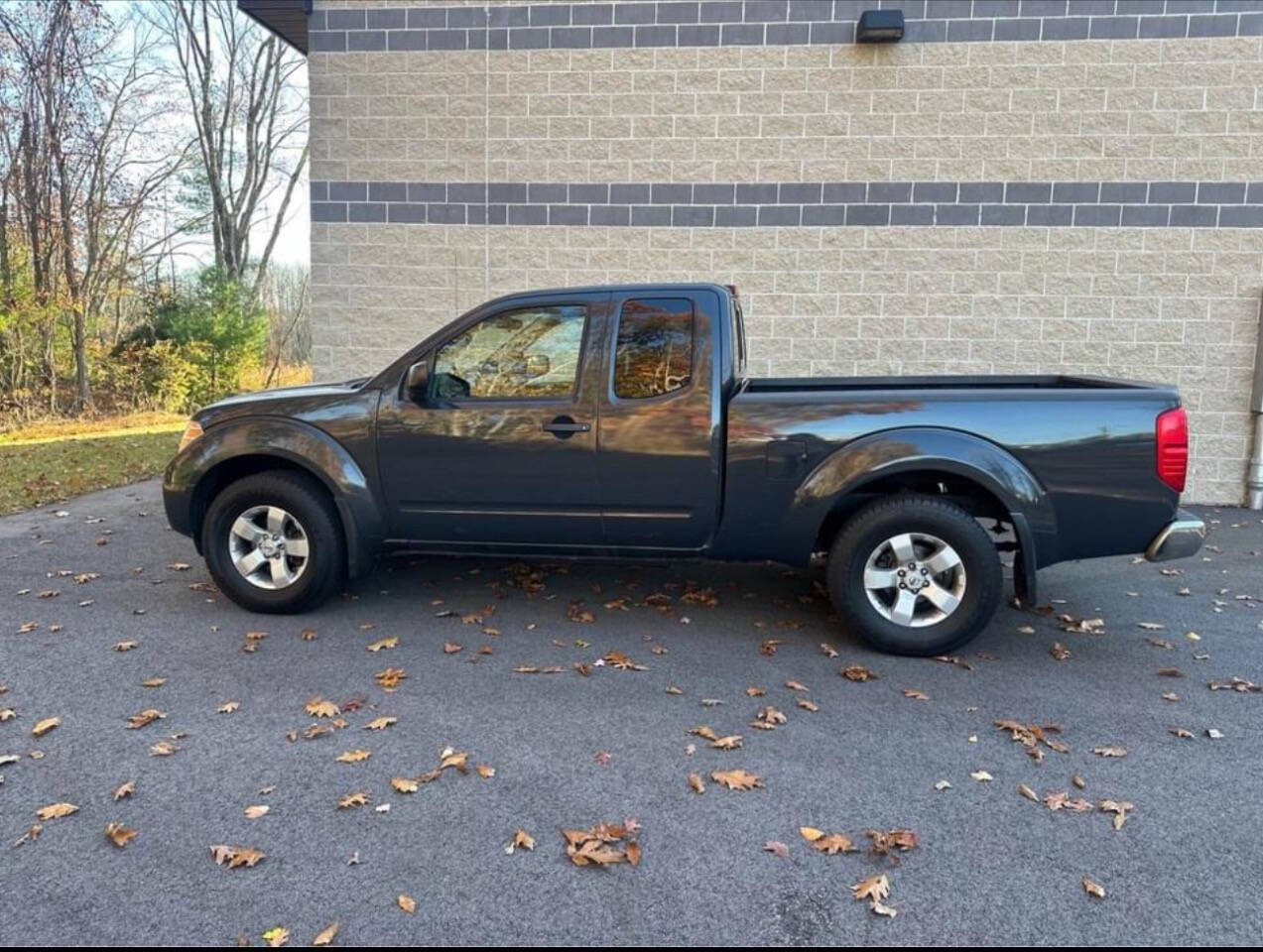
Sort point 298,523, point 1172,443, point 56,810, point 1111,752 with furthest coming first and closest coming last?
point 298,523 < point 1172,443 < point 1111,752 < point 56,810

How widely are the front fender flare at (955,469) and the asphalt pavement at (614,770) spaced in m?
0.72

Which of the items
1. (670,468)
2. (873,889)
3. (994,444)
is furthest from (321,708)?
(994,444)

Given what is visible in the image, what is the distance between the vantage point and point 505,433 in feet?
16.5

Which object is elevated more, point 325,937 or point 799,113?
point 799,113

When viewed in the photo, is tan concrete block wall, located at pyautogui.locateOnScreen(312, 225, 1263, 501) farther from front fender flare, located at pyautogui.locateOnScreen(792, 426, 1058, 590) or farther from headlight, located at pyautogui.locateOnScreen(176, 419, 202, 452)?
front fender flare, located at pyautogui.locateOnScreen(792, 426, 1058, 590)

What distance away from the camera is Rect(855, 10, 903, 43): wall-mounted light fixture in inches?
338

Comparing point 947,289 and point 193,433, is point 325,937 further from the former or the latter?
point 947,289

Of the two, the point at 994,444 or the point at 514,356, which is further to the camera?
the point at 514,356

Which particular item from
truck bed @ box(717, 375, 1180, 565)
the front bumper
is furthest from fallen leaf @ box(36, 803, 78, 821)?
the front bumper

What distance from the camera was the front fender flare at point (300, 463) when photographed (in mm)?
5180

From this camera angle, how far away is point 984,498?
484 centimetres

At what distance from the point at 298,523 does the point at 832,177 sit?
6.39 metres

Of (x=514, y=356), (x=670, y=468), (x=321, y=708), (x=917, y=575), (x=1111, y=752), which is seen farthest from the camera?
(x=514, y=356)

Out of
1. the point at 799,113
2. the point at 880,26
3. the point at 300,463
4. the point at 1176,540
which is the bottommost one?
the point at 1176,540
